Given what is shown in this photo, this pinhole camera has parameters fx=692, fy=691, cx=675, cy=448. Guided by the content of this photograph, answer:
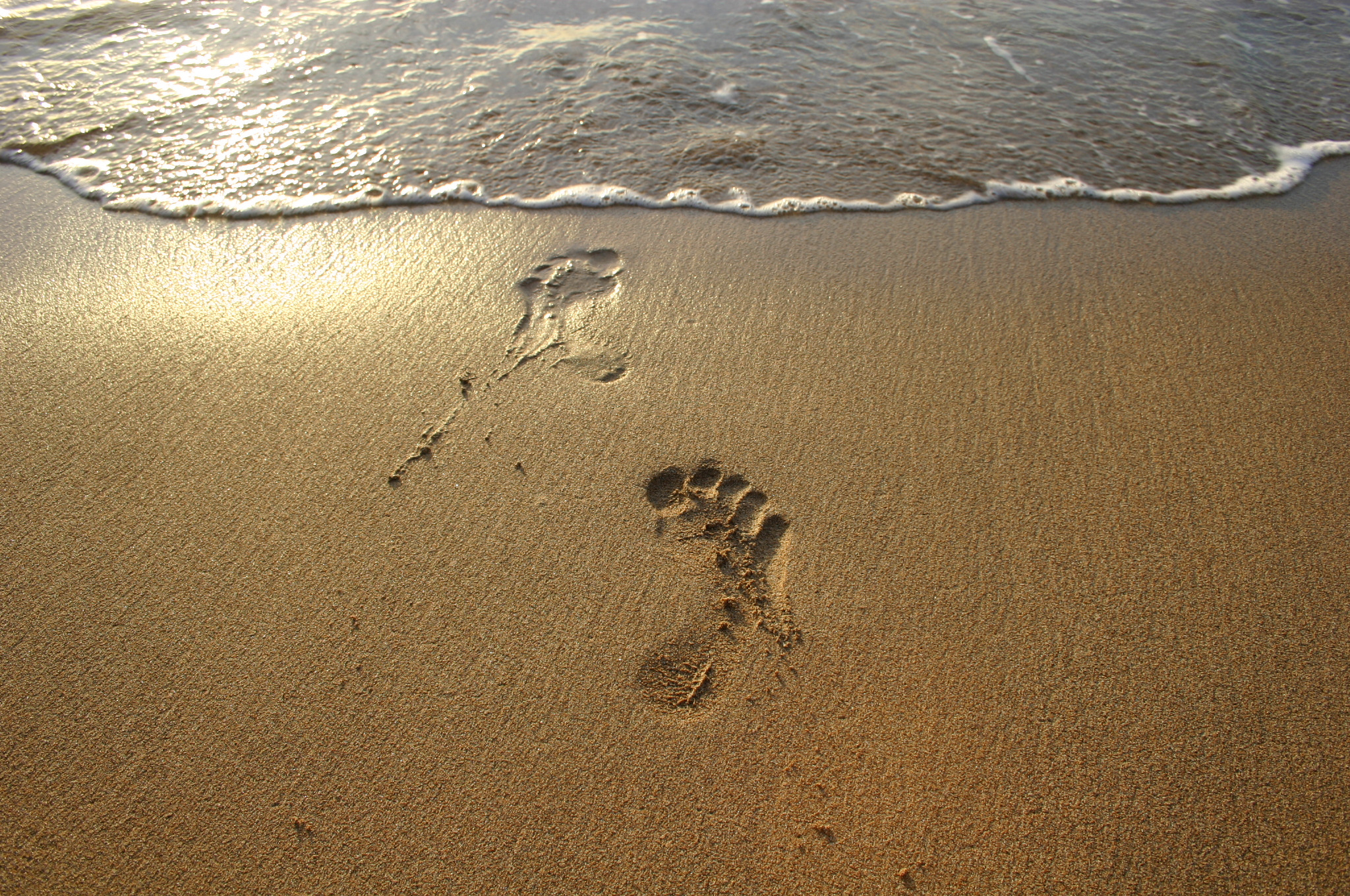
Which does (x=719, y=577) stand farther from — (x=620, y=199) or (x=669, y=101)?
(x=669, y=101)

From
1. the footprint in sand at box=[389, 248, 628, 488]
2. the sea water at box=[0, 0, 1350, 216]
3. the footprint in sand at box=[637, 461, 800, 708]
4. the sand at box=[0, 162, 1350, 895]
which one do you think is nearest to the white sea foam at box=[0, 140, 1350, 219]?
the sea water at box=[0, 0, 1350, 216]

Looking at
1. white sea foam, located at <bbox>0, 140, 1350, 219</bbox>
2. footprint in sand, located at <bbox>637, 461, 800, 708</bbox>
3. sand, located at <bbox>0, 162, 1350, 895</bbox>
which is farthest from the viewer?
white sea foam, located at <bbox>0, 140, 1350, 219</bbox>

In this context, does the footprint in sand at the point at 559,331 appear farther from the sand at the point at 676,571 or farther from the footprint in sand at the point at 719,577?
the footprint in sand at the point at 719,577

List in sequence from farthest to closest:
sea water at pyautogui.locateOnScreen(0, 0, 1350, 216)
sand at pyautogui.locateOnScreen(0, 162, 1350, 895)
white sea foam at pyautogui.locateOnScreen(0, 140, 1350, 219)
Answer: sea water at pyautogui.locateOnScreen(0, 0, 1350, 216), white sea foam at pyautogui.locateOnScreen(0, 140, 1350, 219), sand at pyautogui.locateOnScreen(0, 162, 1350, 895)

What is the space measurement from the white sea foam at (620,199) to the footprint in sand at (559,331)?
0.47 m

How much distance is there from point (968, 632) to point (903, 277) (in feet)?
4.78

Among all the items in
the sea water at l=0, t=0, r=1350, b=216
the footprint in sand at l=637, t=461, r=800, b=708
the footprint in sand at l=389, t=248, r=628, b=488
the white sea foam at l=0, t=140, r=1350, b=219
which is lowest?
the footprint in sand at l=637, t=461, r=800, b=708

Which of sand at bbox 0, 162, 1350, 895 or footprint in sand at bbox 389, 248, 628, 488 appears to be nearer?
sand at bbox 0, 162, 1350, 895

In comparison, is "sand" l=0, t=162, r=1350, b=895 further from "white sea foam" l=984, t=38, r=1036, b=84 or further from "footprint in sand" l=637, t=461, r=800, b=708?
"white sea foam" l=984, t=38, r=1036, b=84

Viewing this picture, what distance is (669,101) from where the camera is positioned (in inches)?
145

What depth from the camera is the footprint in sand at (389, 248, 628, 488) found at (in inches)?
82.8

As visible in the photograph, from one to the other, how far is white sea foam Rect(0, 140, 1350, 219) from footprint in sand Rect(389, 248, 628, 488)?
1.56 ft

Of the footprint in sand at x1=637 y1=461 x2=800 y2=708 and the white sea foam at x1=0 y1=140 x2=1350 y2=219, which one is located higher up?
the white sea foam at x1=0 y1=140 x2=1350 y2=219

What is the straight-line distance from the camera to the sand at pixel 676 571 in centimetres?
134
